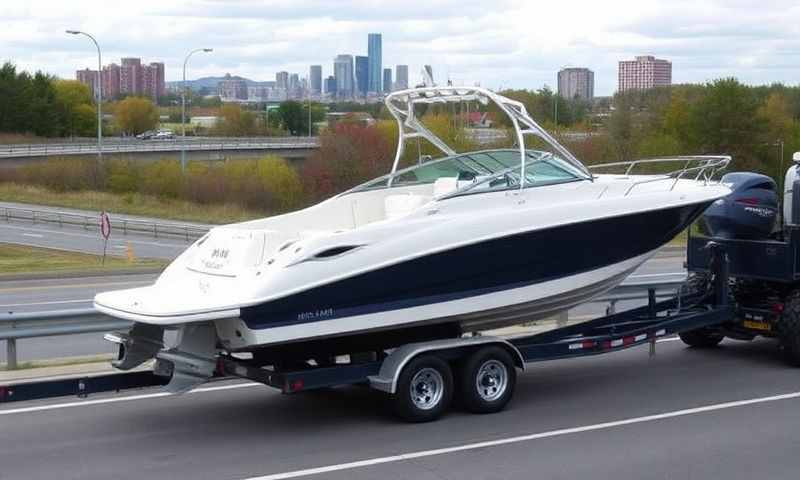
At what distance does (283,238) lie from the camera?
36.4ft

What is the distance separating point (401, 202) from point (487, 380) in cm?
230

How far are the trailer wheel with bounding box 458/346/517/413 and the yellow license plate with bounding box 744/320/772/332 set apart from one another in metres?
3.61

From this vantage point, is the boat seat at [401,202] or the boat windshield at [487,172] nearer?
the boat windshield at [487,172]

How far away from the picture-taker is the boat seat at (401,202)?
1209 centimetres

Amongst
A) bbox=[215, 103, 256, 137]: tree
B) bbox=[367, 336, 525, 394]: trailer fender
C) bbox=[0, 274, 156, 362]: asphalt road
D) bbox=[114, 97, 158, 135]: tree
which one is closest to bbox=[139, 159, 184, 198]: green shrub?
bbox=[0, 274, 156, 362]: asphalt road

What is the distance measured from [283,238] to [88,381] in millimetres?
2277

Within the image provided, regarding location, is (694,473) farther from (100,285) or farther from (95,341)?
(100,285)

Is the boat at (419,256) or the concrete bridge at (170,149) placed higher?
the concrete bridge at (170,149)

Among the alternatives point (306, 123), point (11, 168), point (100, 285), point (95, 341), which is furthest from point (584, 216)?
point (306, 123)

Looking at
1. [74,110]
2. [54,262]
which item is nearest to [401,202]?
[54,262]

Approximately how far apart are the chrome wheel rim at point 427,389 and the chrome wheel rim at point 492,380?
1.53 feet

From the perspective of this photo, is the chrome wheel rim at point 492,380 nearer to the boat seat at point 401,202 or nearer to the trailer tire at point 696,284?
the boat seat at point 401,202

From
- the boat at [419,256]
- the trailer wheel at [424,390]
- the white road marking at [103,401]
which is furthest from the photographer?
the white road marking at [103,401]

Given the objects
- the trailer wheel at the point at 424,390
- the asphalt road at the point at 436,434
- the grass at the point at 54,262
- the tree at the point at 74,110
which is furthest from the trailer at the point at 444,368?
the tree at the point at 74,110
